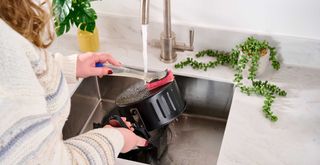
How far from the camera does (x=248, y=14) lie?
3.44 feet

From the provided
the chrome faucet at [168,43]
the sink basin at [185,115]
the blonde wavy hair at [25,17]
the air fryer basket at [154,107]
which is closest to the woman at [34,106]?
the blonde wavy hair at [25,17]

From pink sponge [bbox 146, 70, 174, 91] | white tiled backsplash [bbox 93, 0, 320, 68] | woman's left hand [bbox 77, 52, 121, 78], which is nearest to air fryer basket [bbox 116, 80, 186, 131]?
pink sponge [bbox 146, 70, 174, 91]

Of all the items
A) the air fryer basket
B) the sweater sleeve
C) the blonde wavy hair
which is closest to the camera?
the sweater sleeve

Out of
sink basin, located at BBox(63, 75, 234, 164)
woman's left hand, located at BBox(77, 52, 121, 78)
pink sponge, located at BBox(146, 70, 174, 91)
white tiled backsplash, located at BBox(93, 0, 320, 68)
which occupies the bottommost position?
sink basin, located at BBox(63, 75, 234, 164)

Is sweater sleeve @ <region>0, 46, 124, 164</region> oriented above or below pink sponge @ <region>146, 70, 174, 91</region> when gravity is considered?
above

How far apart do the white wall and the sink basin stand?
0.20m

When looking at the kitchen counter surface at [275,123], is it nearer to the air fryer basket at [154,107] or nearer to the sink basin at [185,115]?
the sink basin at [185,115]

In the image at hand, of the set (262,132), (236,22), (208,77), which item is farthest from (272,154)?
(236,22)

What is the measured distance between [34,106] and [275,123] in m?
0.64

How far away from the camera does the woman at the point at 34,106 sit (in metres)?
0.47

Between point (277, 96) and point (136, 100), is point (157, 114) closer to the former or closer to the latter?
point (136, 100)

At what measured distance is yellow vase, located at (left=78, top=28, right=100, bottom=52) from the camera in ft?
3.74

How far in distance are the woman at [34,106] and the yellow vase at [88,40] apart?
424 millimetres

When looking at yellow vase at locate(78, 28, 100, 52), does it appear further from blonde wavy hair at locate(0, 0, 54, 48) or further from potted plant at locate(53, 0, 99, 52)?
blonde wavy hair at locate(0, 0, 54, 48)
